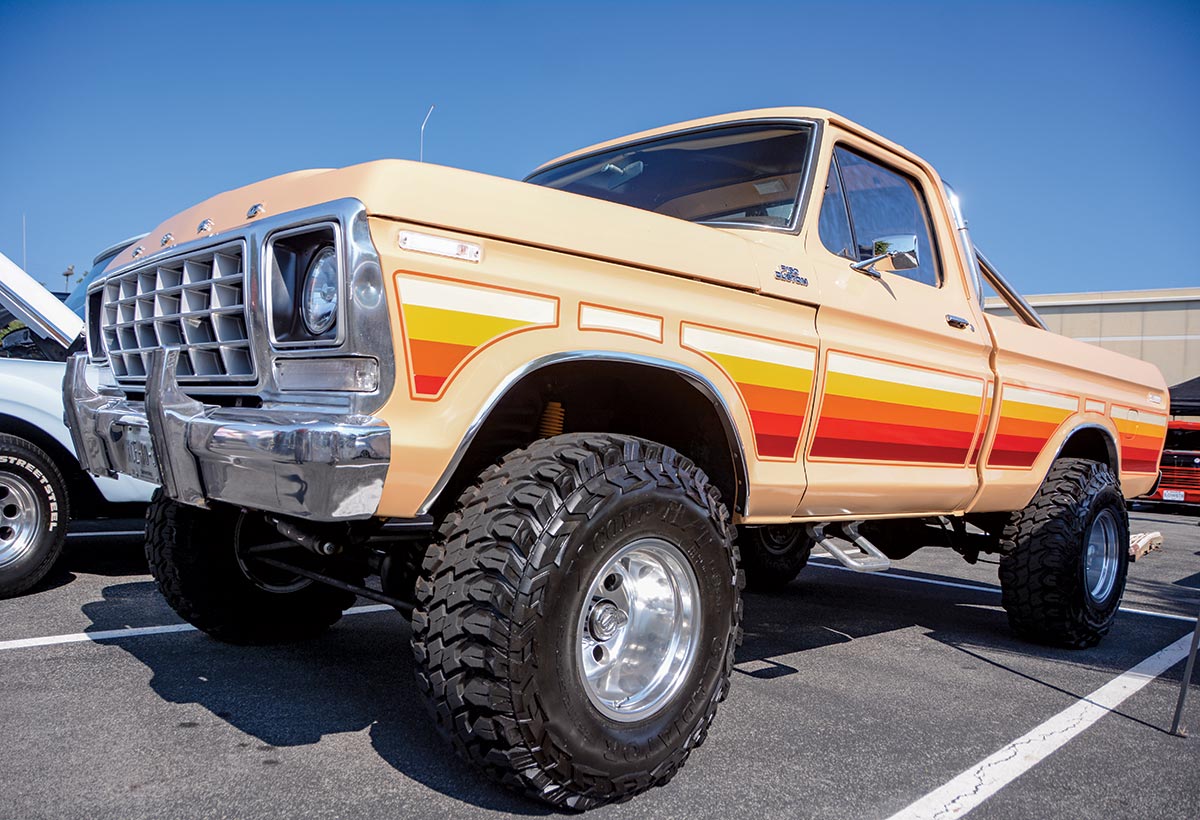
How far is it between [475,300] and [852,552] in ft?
7.21

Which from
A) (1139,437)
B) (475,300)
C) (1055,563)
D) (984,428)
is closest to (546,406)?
(475,300)

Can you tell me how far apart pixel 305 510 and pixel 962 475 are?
124 inches

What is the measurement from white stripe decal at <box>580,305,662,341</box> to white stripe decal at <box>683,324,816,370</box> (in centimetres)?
14

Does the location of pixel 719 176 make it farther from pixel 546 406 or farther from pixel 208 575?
pixel 208 575

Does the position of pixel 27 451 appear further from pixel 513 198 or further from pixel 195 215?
pixel 513 198

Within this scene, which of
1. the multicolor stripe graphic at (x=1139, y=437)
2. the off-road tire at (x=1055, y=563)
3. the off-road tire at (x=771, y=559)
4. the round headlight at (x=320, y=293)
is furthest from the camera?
the off-road tire at (x=771, y=559)

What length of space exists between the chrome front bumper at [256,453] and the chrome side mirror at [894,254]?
7.35 ft

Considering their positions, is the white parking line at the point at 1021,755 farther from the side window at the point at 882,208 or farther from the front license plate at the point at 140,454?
the front license plate at the point at 140,454

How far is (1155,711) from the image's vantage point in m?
3.75

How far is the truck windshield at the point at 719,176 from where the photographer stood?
3670mm

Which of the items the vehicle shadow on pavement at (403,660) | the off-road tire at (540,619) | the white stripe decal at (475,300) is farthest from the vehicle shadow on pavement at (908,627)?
the white stripe decal at (475,300)

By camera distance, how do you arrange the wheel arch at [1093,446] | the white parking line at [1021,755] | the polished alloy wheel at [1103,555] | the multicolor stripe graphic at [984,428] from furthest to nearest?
the wheel arch at [1093,446], the polished alloy wheel at [1103,555], the multicolor stripe graphic at [984,428], the white parking line at [1021,755]

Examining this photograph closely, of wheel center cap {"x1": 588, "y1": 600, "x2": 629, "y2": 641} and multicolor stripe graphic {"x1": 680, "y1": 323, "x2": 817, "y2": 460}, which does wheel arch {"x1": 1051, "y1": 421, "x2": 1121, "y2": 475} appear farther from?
wheel center cap {"x1": 588, "y1": 600, "x2": 629, "y2": 641}

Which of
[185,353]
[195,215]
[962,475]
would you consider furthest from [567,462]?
[962,475]
